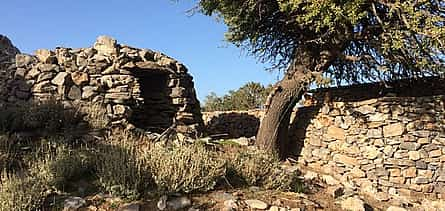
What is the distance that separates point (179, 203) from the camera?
4914 mm

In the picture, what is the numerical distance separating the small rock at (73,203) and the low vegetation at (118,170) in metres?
0.25

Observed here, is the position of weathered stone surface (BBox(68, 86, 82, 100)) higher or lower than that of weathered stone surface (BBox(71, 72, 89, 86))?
lower

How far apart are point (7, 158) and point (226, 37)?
5.24 metres

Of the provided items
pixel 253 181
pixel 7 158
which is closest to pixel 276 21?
pixel 253 181

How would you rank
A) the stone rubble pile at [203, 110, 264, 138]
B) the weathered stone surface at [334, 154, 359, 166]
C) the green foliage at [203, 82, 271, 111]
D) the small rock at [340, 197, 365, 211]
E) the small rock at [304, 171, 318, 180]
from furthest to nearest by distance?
the green foliage at [203, 82, 271, 111]
the stone rubble pile at [203, 110, 264, 138]
the weathered stone surface at [334, 154, 359, 166]
the small rock at [304, 171, 318, 180]
the small rock at [340, 197, 365, 211]

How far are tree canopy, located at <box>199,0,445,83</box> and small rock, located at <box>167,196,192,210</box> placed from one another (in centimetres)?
396

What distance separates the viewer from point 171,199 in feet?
16.3

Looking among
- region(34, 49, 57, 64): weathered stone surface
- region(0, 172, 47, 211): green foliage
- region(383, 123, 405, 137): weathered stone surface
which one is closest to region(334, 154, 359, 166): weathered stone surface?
region(383, 123, 405, 137): weathered stone surface

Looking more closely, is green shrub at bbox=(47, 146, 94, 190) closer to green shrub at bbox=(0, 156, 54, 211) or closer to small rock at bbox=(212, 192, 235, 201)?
green shrub at bbox=(0, 156, 54, 211)

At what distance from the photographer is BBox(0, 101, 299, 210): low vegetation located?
4.84m

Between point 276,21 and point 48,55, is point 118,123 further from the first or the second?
point 276,21

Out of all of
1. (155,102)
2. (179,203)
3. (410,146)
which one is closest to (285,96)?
(410,146)

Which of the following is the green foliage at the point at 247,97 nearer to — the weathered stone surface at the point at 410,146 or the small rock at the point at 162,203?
the weathered stone surface at the point at 410,146

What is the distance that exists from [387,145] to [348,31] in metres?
2.38
